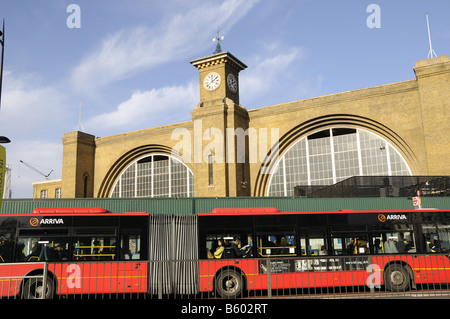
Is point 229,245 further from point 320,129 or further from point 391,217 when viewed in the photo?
point 320,129

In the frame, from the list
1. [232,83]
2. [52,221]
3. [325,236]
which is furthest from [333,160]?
[52,221]

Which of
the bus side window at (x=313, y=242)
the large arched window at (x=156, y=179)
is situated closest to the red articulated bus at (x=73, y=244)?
the bus side window at (x=313, y=242)

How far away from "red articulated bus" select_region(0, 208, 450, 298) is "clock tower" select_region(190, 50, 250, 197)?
16816 millimetres

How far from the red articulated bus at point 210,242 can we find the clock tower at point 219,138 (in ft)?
55.2

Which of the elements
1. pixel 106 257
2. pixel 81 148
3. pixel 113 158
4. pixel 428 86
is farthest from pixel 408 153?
pixel 81 148

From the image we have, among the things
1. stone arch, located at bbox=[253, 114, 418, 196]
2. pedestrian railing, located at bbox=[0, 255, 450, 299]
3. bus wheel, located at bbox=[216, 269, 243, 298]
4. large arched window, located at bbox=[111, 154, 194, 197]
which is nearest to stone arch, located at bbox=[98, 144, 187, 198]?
large arched window, located at bbox=[111, 154, 194, 197]

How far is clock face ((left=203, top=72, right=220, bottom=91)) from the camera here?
35812 millimetres

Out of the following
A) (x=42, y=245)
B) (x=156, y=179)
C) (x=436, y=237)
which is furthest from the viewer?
(x=156, y=179)

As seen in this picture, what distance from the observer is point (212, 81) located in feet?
118

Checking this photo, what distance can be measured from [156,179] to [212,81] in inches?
382

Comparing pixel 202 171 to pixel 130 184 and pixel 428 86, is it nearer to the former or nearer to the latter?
pixel 130 184

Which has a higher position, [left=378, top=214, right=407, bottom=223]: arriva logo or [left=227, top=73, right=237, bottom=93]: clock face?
[left=227, top=73, right=237, bottom=93]: clock face

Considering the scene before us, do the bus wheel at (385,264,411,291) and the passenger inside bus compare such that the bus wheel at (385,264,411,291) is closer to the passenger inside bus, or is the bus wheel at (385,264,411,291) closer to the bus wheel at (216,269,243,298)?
the bus wheel at (216,269,243,298)

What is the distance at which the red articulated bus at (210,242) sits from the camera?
46.6ft
